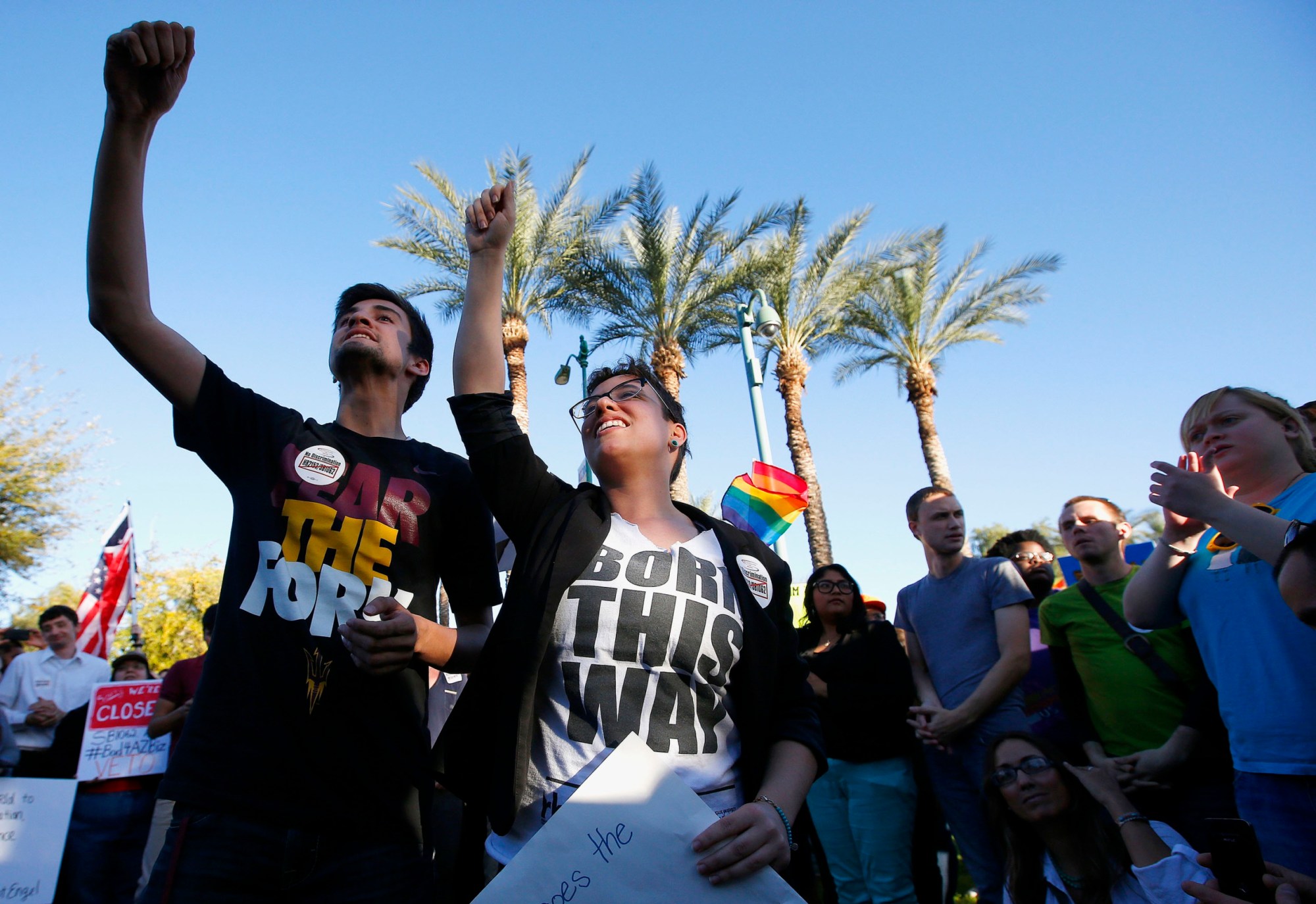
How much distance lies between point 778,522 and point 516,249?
904 cm

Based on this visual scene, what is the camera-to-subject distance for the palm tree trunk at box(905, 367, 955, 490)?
748 inches

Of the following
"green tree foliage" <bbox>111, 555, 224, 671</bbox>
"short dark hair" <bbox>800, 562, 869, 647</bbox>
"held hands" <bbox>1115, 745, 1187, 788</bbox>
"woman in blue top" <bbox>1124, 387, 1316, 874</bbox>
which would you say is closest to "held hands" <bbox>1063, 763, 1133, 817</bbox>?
"held hands" <bbox>1115, 745, 1187, 788</bbox>

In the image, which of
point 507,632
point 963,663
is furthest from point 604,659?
point 963,663

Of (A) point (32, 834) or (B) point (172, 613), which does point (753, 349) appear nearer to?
(A) point (32, 834)

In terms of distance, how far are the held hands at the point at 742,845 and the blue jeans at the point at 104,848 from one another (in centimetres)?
524

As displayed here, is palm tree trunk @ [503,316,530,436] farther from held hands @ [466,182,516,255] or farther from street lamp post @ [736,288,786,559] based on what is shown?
held hands @ [466,182,516,255]

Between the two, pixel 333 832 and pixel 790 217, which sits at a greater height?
pixel 790 217

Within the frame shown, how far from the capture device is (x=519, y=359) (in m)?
17.5

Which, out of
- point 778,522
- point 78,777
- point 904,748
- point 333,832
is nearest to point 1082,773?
point 904,748

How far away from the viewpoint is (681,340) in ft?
59.7

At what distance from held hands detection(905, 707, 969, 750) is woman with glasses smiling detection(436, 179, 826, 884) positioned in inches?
94.0

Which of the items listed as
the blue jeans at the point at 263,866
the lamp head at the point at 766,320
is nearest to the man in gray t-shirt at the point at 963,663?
the blue jeans at the point at 263,866

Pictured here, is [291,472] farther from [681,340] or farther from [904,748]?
[681,340]

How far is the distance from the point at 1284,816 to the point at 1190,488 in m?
1.09
